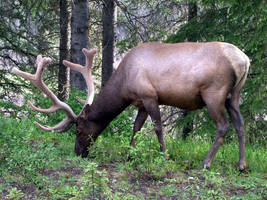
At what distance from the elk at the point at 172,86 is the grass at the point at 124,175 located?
0.37 metres

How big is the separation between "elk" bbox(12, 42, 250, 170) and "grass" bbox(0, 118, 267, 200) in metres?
0.37

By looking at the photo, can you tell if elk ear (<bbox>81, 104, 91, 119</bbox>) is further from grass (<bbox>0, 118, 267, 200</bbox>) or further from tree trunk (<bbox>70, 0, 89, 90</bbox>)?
tree trunk (<bbox>70, 0, 89, 90</bbox>)

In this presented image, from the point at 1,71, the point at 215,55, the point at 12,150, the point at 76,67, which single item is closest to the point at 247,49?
the point at 215,55

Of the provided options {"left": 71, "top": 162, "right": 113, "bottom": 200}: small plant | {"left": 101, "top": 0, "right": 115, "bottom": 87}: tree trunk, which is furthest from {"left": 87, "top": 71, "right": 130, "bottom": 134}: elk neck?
{"left": 101, "top": 0, "right": 115, "bottom": 87}: tree trunk

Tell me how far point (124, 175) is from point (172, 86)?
5.20 ft

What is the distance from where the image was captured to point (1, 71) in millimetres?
10562

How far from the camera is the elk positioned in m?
5.66

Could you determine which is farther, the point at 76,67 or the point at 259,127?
the point at 259,127

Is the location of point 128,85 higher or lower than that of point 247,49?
lower

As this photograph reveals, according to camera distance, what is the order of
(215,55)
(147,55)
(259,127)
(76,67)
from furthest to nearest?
(259,127)
(76,67)
(147,55)
(215,55)

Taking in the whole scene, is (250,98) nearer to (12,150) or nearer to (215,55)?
(215,55)

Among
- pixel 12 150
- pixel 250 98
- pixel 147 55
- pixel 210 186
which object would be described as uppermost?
pixel 147 55

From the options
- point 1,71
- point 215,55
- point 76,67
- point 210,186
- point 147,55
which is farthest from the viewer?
point 1,71

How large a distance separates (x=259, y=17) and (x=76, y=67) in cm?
335
